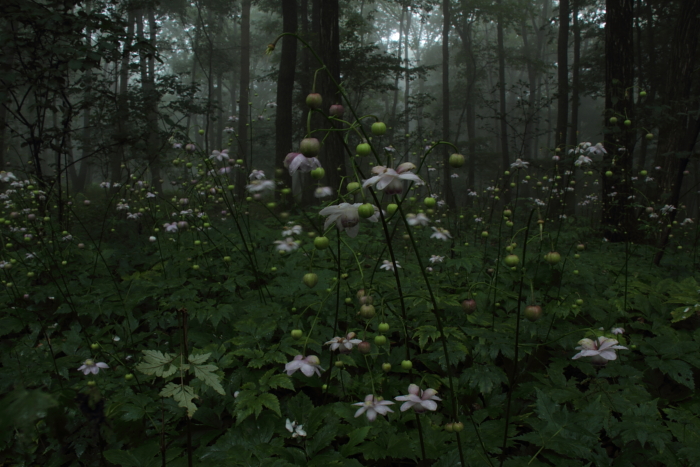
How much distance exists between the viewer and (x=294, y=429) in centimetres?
177

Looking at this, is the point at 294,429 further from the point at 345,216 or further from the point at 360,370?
the point at 345,216

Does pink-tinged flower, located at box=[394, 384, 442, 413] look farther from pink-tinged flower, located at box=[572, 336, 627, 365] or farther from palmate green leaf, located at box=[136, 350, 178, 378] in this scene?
palmate green leaf, located at box=[136, 350, 178, 378]

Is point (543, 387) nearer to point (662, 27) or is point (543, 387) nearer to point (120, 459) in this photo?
point (120, 459)

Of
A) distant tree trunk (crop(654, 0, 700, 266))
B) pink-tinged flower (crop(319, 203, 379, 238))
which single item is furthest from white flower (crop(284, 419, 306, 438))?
distant tree trunk (crop(654, 0, 700, 266))

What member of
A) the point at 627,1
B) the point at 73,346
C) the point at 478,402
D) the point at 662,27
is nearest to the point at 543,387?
the point at 478,402

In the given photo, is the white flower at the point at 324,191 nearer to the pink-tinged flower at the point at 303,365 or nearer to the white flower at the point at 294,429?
the pink-tinged flower at the point at 303,365

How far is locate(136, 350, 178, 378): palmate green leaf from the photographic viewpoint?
1.11m

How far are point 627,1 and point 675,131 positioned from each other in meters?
2.35

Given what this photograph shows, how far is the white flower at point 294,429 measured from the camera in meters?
1.71

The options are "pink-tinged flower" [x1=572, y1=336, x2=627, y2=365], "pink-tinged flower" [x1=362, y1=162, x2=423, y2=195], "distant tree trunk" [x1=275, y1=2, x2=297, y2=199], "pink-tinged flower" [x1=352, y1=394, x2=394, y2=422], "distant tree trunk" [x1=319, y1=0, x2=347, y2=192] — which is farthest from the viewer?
"distant tree trunk" [x1=275, y1=2, x2=297, y2=199]

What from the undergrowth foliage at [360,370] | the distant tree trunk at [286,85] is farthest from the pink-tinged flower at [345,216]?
the distant tree trunk at [286,85]

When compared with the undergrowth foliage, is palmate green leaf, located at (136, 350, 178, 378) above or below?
above

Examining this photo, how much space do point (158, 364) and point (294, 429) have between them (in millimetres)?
885

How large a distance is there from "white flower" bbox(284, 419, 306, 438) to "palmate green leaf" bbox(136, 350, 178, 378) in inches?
31.2
